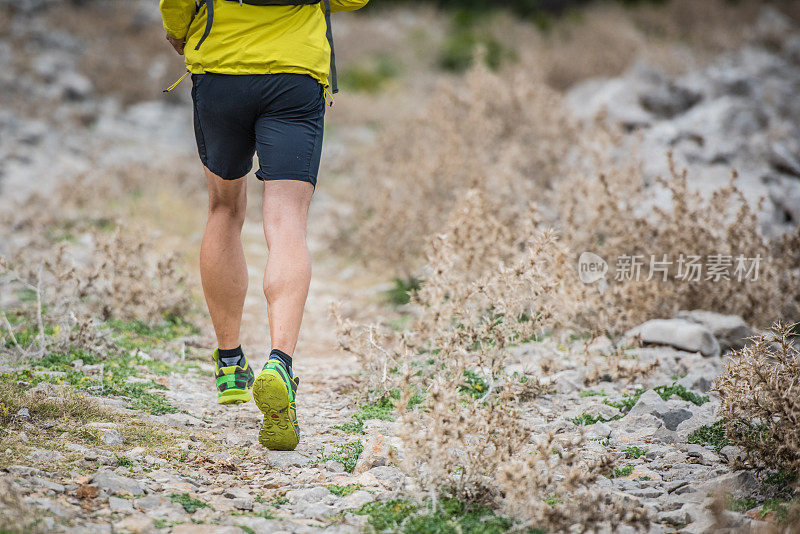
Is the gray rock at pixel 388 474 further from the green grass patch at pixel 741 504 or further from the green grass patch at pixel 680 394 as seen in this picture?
the green grass patch at pixel 680 394

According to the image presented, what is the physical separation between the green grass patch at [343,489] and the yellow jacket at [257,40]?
1342 mm

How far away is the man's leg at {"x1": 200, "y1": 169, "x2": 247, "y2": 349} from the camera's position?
2.63 metres

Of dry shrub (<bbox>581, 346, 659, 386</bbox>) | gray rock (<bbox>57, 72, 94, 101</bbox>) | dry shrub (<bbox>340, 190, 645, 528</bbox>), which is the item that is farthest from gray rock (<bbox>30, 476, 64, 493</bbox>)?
gray rock (<bbox>57, 72, 94, 101</bbox>)

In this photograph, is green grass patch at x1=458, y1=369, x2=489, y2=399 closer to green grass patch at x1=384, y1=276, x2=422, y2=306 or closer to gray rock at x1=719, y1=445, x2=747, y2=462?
gray rock at x1=719, y1=445, x2=747, y2=462

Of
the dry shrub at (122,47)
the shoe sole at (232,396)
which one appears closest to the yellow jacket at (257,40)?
the shoe sole at (232,396)

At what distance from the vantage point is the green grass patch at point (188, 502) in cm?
187

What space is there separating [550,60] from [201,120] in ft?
26.8

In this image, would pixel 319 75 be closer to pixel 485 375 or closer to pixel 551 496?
pixel 485 375

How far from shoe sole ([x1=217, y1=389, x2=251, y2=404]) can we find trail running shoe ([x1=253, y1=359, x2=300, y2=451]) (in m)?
0.40

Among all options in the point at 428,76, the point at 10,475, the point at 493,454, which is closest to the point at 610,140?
the point at 493,454

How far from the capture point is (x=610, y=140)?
537 cm

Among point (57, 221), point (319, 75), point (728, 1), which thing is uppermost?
point (728, 1)

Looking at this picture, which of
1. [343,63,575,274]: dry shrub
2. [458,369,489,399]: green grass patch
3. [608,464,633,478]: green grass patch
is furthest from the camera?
[343,63,575,274]: dry shrub

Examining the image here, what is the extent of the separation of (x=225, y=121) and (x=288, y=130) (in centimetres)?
24
